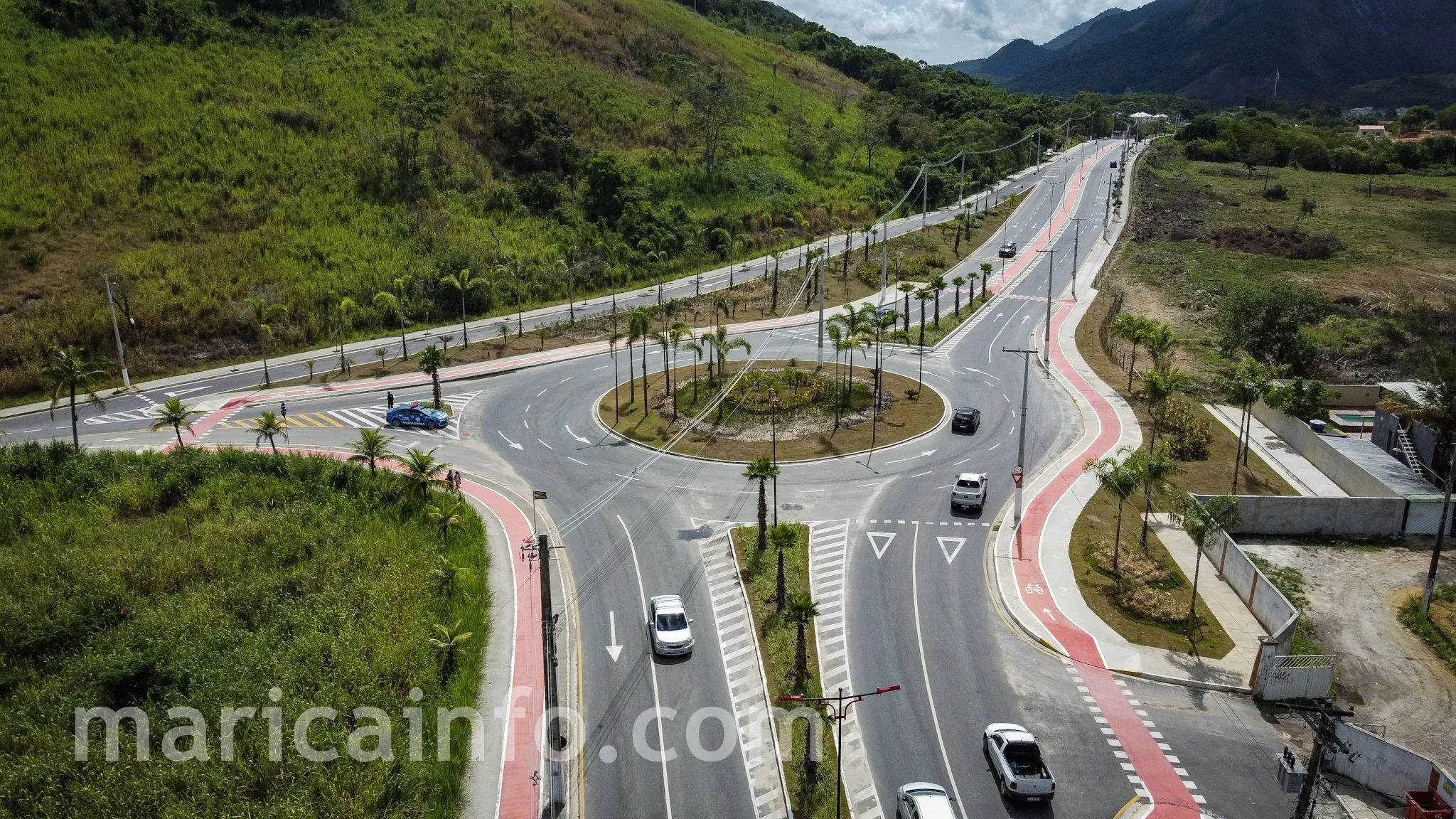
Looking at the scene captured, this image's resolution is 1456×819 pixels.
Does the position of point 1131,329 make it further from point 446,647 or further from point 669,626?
point 446,647

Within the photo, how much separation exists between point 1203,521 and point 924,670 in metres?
14.3

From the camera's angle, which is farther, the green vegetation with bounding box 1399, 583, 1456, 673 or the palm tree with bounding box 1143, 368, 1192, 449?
the palm tree with bounding box 1143, 368, 1192, 449

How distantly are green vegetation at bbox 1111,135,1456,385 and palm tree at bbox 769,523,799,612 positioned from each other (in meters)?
46.6

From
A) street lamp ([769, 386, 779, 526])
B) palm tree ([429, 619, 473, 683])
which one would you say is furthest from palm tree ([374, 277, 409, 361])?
palm tree ([429, 619, 473, 683])

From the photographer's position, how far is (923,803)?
2625 centimetres

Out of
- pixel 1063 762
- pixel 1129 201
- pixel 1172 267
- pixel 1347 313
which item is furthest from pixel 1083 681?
pixel 1129 201

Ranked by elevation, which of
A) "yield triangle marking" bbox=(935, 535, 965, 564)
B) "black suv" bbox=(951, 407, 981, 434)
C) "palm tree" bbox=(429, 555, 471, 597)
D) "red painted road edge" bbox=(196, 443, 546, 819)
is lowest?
"red painted road edge" bbox=(196, 443, 546, 819)

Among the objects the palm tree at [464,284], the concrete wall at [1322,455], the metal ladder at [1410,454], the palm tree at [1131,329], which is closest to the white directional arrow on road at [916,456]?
the palm tree at [1131,329]

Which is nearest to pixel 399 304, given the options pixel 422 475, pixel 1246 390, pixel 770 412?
pixel 422 475

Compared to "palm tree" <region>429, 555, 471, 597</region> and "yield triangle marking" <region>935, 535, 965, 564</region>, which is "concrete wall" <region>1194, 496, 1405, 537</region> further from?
"palm tree" <region>429, 555, 471, 597</region>

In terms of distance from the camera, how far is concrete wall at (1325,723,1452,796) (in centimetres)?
2738

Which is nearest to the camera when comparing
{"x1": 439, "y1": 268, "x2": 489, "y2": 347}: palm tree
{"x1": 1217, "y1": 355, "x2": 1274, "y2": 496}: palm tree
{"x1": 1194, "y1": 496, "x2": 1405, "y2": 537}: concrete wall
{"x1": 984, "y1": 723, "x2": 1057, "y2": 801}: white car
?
{"x1": 984, "y1": 723, "x2": 1057, "y2": 801}: white car

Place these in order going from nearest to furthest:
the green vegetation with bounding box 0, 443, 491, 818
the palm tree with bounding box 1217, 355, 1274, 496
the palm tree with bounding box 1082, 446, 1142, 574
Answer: the green vegetation with bounding box 0, 443, 491, 818 → the palm tree with bounding box 1082, 446, 1142, 574 → the palm tree with bounding box 1217, 355, 1274, 496

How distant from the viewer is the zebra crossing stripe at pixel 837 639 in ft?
94.4
